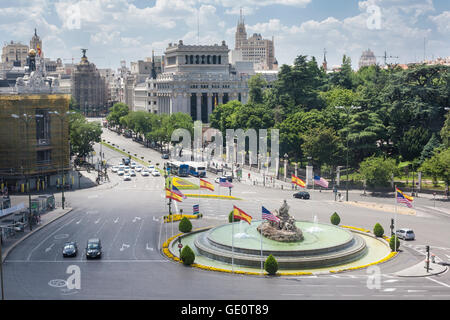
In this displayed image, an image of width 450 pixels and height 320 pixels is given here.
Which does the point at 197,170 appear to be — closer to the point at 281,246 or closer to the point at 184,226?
the point at 184,226

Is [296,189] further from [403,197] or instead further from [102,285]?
[102,285]

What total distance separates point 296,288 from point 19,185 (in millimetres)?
55605

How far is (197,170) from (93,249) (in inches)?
2067

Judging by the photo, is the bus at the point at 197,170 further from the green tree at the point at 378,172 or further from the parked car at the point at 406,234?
the parked car at the point at 406,234

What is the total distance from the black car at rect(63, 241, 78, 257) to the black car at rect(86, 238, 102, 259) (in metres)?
1.05

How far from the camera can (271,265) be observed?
42250mm

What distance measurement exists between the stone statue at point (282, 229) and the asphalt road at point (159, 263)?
7671mm

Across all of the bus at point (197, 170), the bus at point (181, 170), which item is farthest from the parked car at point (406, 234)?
the bus at point (181, 170)

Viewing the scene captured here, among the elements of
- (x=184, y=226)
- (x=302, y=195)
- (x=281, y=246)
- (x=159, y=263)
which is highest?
(x=184, y=226)

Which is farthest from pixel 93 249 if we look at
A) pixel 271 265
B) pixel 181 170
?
pixel 181 170

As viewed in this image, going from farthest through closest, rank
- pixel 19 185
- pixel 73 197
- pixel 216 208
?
pixel 19 185 < pixel 73 197 < pixel 216 208

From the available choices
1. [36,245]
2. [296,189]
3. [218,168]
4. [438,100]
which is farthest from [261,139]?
[36,245]

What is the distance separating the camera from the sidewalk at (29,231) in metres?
50.0

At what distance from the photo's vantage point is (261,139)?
108188mm
